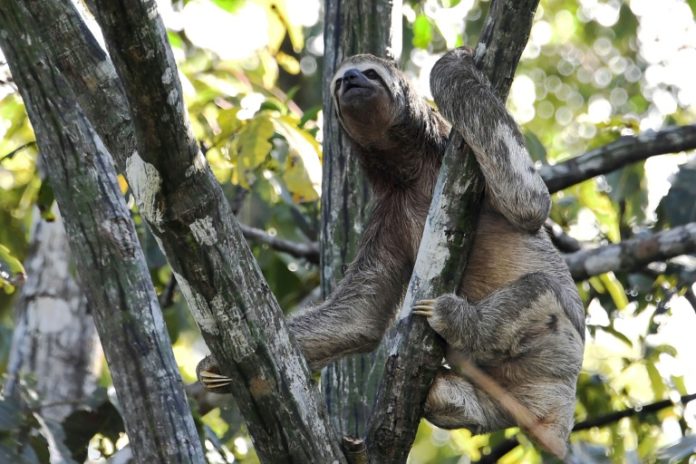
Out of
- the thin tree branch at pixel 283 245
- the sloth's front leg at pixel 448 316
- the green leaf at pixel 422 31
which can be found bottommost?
the sloth's front leg at pixel 448 316

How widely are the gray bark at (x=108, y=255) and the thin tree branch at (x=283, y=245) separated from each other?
3.42m

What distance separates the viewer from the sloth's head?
7.02 meters

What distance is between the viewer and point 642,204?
9.33 m

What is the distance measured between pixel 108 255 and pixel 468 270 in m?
2.56

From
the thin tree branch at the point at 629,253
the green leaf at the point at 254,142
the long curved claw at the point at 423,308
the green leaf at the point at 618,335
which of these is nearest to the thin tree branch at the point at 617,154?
the thin tree branch at the point at 629,253

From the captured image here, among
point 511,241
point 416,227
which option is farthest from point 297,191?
point 511,241

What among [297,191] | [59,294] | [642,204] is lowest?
→ [642,204]

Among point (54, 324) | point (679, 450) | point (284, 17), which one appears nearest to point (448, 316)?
point (679, 450)

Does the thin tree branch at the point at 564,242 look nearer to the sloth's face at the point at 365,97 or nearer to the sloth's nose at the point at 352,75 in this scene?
the sloth's face at the point at 365,97

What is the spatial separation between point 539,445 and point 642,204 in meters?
Result: 3.61

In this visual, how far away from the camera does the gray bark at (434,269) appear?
17.4 feet

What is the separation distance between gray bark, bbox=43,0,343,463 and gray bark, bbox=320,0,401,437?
2.62m

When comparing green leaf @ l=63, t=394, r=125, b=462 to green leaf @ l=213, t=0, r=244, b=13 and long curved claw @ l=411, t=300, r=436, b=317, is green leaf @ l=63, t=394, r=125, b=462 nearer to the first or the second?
long curved claw @ l=411, t=300, r=436, b=317

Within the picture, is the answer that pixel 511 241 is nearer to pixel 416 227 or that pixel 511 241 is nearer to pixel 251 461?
pixel 416 227
